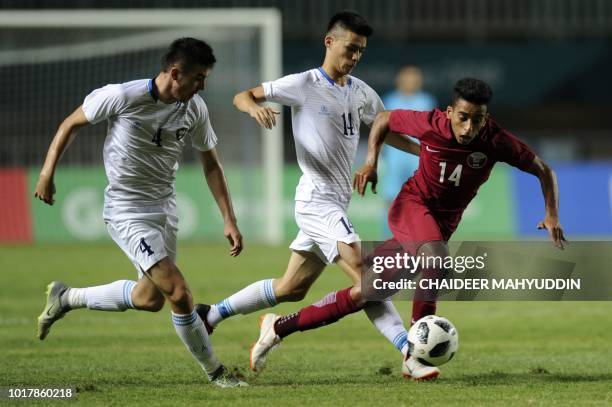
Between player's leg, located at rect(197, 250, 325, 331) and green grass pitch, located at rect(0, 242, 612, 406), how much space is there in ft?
1.21

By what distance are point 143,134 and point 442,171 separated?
5.95 feet

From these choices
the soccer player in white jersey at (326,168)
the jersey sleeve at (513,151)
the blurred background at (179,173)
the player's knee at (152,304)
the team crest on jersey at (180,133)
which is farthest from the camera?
the blurred background at (179,173)

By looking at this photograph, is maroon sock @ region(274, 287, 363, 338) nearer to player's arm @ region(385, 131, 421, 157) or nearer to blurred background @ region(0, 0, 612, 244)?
player's arm @ region(385, 131, 421, 157)

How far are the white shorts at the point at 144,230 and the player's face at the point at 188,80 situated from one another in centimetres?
79

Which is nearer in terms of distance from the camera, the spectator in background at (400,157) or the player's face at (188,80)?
the player's face at (188,80)

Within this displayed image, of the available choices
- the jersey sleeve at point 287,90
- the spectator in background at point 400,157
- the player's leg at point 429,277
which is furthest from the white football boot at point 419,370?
the spectator in background at point 400,157

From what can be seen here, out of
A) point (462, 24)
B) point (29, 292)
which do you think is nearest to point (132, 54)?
point (29, 292)

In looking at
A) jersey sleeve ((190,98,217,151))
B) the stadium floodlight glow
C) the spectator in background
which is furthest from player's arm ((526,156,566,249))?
the stadium floodlight glow

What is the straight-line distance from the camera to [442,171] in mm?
6941

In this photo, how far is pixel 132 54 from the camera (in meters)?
17.6

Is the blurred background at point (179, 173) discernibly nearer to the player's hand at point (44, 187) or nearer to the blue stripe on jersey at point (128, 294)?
the blue stripe on jersey at point (128, 294)

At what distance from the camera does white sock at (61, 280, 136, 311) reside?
23.8ft

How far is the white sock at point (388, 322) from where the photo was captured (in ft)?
22.4

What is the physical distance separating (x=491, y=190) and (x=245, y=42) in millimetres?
4676
